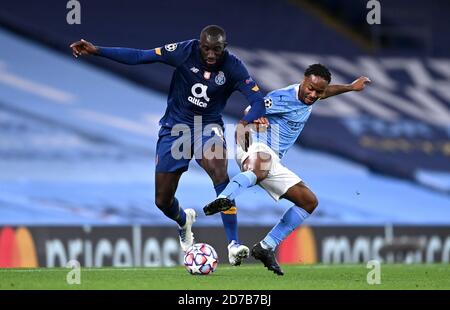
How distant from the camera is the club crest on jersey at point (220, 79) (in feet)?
33.5

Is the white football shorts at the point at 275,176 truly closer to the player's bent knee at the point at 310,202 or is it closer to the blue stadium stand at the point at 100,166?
the player's bent knee at the point at 310,202

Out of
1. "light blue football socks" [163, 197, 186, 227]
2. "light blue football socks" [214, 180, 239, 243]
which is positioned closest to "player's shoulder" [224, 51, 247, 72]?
"light blue football socks" [214, 180, 239, 243]

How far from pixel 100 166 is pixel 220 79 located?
30.6ft

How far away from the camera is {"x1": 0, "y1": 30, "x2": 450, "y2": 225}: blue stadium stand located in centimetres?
1862

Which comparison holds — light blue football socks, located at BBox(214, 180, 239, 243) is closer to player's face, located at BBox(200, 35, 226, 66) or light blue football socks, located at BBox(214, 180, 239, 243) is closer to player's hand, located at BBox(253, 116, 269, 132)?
player's hand, located at BBox(253, 116, 269, 132)

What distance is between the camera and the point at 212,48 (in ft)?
32.5

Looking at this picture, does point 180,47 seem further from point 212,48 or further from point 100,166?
point 100,166

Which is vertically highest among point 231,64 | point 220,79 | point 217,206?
point 231,64

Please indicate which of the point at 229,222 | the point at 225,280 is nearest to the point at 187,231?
the point at 229,222

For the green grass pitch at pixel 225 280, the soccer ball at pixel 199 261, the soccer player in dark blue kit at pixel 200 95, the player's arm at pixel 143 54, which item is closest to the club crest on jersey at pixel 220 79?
the soccer player in dark blue kit at pixel 200 95

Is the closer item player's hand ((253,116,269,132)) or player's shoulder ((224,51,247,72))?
player's hand ((253,116,269,132))

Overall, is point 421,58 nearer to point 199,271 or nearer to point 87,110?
point 87,110

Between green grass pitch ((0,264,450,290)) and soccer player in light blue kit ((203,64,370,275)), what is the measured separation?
413 mm

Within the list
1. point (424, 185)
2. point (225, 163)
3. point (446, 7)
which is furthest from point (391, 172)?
point (225, 163)
